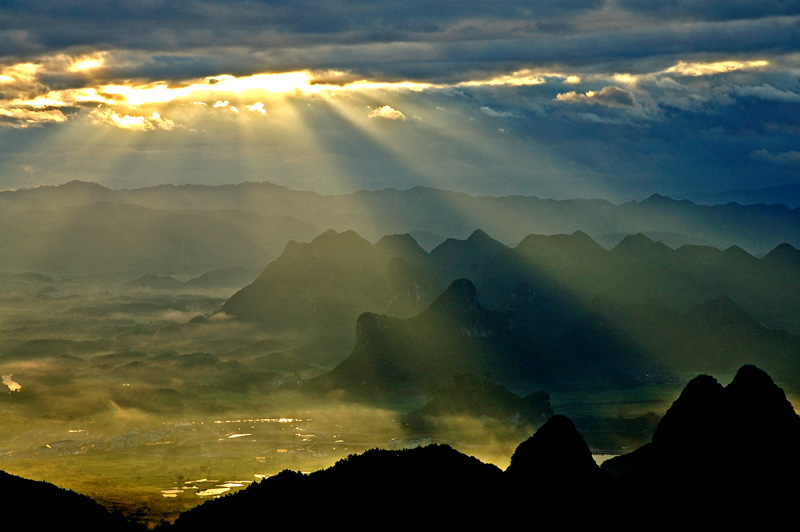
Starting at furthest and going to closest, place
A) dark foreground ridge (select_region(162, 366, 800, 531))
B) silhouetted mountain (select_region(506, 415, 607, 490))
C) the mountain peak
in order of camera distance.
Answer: the mountain peak → silhouetted mountain (select_region(506, 415, 607, 490)) → dark foreground ridge (select_region(162, 366, 800, 531))

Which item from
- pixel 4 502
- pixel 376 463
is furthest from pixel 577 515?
pixel 4 502

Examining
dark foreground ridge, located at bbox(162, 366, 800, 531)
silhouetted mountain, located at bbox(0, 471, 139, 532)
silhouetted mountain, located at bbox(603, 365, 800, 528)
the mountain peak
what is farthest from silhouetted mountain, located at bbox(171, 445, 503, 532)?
silhouetted mountain, located at bbox(603, 365, 800, 528)

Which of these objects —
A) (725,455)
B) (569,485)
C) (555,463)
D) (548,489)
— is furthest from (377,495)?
(725,455)

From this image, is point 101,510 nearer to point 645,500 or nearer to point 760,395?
point 645,500

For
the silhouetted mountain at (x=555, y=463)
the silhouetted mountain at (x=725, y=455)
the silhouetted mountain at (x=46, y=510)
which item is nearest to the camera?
the silhouetted mountain at (x=46, y=510)

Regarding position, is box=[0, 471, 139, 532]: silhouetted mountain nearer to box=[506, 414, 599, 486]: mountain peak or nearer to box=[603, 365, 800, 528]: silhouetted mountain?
box=[506, 414, 599, 486]: mountain peak

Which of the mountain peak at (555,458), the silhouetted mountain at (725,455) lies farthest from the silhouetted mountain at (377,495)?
the silhouetted mountain at (725,455)

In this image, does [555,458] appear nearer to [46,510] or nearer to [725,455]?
[725,455]

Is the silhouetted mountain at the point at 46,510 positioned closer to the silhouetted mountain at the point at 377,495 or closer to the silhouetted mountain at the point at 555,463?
the silhouetted mountain at the point at 377,495
